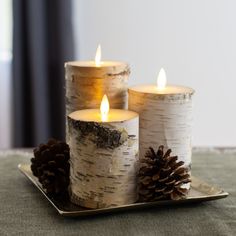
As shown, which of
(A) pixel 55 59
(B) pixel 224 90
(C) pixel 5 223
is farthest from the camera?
(B) pixel 224 90

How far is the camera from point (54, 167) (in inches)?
33.9

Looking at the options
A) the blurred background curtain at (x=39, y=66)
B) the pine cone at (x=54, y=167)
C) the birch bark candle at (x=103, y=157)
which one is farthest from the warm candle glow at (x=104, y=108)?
the blurred background curtain at (x=39, y=66)

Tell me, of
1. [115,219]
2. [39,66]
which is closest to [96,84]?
[115,219]

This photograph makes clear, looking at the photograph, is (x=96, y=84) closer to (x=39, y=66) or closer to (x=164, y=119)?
(x=164, y=119)

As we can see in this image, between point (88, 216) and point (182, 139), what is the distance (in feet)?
0.67

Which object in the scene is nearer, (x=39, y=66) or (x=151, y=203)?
(x=151, y=203)

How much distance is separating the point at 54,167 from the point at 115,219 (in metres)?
0.15

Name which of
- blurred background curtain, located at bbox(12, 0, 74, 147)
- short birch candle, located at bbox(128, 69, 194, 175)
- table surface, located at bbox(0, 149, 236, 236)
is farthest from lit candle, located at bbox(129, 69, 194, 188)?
blurred background curtain, located at bbox(12, 0, 74, 147)

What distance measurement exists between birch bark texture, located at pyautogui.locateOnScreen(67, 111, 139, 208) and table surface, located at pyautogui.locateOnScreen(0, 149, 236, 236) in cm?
3

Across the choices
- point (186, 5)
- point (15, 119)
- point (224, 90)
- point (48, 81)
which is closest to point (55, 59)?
point (48, 81)

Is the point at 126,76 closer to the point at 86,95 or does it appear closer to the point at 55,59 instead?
the point at 86,95

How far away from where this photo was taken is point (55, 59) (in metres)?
2.04

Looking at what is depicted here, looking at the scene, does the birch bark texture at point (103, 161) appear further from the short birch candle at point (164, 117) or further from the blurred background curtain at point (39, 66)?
the blurred background curtain at point (39, 66)

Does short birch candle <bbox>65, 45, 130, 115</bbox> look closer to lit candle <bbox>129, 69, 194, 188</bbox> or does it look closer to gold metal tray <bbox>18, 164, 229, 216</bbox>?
lit candle <bbox>129, 69, 194, 188</bbox>
